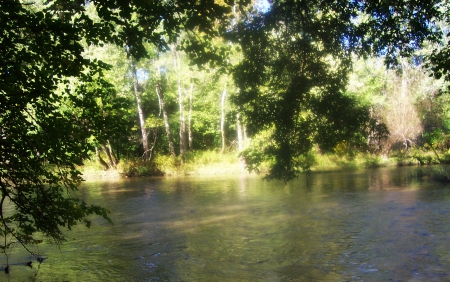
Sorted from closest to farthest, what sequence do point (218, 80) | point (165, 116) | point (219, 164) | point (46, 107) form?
point (46, 107)
point (218, 80)
point (219, 164)
point (165, 116)

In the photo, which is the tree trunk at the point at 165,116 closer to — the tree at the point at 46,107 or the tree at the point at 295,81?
the tree at the point at 295,81

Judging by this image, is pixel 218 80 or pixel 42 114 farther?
pixel 218 80

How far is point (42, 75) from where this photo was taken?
559cm

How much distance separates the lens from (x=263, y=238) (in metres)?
11.6

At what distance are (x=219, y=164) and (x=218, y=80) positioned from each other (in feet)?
49.0

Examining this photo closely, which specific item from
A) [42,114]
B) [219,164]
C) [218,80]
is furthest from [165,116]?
[42,114]

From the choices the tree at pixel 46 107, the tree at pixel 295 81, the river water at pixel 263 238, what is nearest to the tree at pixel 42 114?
the tree at pixel 46 107

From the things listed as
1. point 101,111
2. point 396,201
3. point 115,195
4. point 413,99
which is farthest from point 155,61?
point 101,111

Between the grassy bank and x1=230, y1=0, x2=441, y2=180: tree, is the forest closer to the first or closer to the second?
x1=230, y1=0, x2=441, y2=180: tree

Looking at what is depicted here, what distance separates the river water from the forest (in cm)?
159

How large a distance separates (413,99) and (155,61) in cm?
1756

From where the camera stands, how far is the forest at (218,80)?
5.71m

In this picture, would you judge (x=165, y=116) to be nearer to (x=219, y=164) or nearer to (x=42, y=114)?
(x=219, y=164)

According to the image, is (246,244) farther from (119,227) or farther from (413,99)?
(413,99)
